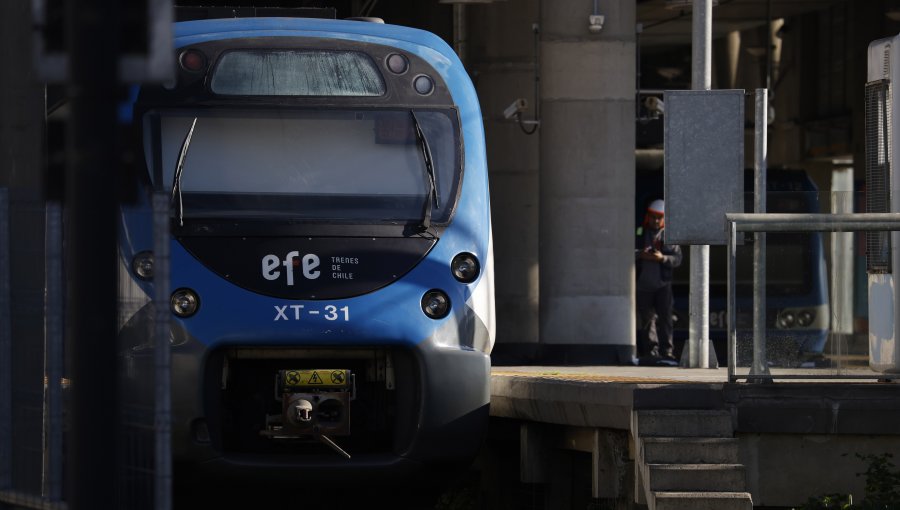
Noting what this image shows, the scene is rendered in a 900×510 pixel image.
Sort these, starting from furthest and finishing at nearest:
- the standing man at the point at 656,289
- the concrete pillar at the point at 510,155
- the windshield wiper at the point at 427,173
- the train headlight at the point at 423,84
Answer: the concrete pillar at the point at 510,155 → the standing man at the point at 656,289 → the train headlight at the point at 423,84 → the windshield wiper at the point at 427,173

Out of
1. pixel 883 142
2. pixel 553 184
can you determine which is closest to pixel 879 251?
pixel 883 142

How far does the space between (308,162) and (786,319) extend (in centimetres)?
297

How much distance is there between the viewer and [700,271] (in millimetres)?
15117

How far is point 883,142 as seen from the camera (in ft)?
38.6

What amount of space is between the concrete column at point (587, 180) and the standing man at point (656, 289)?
74 centimetres

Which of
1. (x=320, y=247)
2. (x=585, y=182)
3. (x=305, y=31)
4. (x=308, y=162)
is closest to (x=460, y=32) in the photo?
(x=585, y=182)

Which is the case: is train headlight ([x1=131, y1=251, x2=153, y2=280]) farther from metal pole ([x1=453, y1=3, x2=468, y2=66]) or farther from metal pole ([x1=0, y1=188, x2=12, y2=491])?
metal pole ([x1=453, y1=3, x2=468, y2=66])

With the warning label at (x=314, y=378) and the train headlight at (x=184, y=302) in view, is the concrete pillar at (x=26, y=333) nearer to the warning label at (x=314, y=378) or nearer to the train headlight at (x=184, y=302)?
the train headlight at (x=184, y=302)

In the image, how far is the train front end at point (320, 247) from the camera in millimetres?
10492

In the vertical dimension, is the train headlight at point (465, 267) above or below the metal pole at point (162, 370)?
above

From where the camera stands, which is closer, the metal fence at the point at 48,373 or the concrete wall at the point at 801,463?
the metal fence at the point at 48,373

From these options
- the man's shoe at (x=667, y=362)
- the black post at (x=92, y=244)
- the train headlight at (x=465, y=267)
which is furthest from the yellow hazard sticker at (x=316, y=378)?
the man's shoe at (x=667, y=362)

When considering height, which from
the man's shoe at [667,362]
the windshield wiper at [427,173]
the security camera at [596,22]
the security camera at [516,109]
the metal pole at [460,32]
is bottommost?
the man's shoe at [667,362]

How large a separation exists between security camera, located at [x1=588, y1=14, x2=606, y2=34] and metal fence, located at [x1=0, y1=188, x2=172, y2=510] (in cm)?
940
